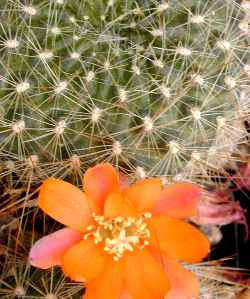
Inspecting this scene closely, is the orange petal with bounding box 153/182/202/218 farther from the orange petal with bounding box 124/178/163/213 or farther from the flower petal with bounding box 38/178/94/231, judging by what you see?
the flower petal with bounding box 38/178/94/231

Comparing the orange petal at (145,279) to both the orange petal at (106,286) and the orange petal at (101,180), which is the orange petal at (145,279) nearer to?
the orange petal at (106,286)

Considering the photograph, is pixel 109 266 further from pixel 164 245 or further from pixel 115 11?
pixel 115 11

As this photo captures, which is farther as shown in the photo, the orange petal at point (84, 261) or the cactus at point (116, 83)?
the cactus at point (116, 83)

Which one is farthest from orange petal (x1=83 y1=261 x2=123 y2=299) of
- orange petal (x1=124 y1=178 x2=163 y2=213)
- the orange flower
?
orange petal (x1=124 y1=178 x2=163 y2=213)

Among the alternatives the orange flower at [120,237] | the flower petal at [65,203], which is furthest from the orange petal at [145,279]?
the flower petal at [65,203]

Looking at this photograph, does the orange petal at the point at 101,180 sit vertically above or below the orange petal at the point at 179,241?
above

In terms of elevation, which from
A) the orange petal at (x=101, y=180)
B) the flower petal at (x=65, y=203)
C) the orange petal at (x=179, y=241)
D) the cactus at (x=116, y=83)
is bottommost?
the orange petal at (x=179, y=241)
